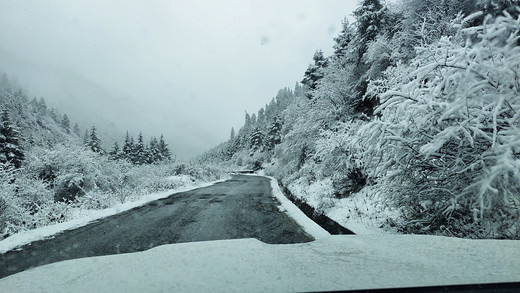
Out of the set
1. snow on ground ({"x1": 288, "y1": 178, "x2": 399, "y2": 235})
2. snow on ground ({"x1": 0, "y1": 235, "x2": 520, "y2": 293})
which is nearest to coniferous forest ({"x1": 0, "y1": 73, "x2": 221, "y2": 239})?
snow on ground ({"x1": 0, "y1": 235, "x2": 520, "y2": 293})

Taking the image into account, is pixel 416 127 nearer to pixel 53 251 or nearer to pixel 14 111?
pixel 53 251

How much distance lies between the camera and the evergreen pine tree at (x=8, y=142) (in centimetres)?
2031

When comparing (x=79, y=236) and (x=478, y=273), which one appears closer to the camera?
(x=478, y=273)

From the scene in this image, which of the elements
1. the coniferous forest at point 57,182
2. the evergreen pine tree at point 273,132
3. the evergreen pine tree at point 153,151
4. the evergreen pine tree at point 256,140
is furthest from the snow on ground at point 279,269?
the evergreen pine tree at point 256,140

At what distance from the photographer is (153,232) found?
6527 millimetres

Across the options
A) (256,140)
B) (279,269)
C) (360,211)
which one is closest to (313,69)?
(360,211)

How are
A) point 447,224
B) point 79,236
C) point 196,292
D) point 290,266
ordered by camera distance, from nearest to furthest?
point 196,292
point 290,266
point 447,224
point 79,236

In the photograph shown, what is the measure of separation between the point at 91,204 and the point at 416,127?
9.67m

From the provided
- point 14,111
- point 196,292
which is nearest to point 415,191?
point 196,292

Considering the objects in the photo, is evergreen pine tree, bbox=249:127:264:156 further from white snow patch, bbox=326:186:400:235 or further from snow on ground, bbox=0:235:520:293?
snow on ground, bbox=0:235:520:293

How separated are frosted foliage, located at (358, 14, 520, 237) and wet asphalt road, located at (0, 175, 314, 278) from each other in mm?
2368

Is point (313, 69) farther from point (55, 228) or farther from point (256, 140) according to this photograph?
point (256, 140)

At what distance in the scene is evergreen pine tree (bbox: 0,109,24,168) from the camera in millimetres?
20309

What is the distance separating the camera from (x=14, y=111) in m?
95.6
